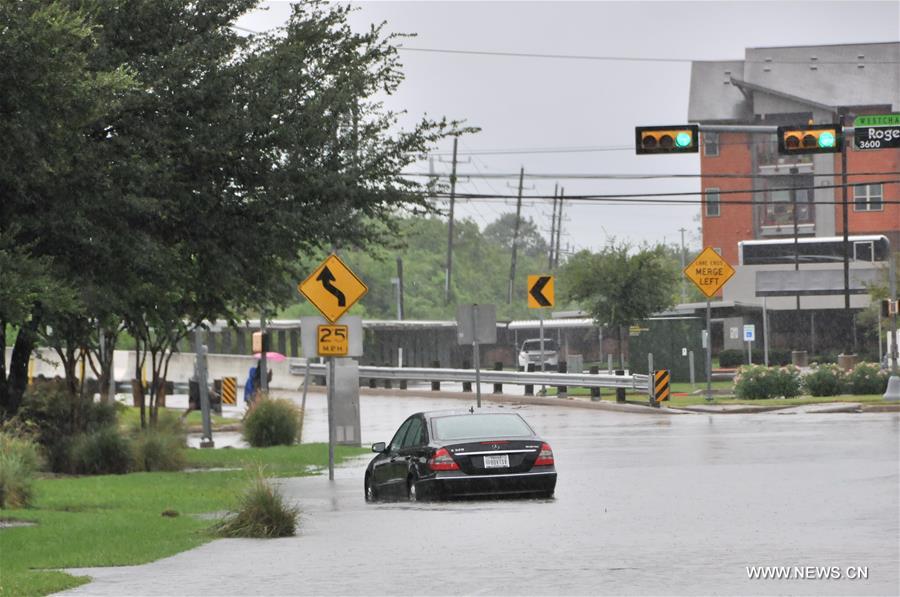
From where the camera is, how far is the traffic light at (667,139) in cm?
2967

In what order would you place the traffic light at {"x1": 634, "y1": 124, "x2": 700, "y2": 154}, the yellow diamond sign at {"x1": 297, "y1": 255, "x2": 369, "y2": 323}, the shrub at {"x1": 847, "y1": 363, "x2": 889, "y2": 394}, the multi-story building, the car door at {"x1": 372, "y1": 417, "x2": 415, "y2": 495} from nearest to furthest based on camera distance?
the car door at {"x1": 372, "y1": 417, "x2": 415, "y2": 495} → the yellow diamond sign at {"x1": 297, "y1": 255, "x2": 369, "y2": 323} → the traffic light at {"x1": 634, "y1": 124, "x2": 700, "y2": 154} → the shrub at {"x1": 847, "y1": 363, "x2": 889, "y2": 394} → the multi-story building

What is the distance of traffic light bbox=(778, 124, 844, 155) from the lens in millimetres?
30188

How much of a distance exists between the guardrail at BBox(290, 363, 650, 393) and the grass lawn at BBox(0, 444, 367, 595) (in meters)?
18.3

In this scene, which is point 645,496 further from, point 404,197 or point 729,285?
point 729,285

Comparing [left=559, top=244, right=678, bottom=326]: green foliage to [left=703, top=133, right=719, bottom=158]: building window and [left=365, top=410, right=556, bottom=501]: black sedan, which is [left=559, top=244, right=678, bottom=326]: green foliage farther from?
[left=703, top=133, right=719, bottom=158]: building window

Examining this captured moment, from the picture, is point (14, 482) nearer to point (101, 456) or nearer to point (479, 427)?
point (479, 427)

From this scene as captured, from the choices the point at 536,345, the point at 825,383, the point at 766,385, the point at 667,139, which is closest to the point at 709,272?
the point at 766,385

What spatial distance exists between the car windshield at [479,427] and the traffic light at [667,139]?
34.3 ft

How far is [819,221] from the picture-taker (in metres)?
101

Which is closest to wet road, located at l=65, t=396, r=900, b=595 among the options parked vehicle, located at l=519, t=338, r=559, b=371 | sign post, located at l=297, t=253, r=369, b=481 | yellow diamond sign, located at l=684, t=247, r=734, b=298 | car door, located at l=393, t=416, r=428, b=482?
car door, located at l=393, t=416, r=428, b=482

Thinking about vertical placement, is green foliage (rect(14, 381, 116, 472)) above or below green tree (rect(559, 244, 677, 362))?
below

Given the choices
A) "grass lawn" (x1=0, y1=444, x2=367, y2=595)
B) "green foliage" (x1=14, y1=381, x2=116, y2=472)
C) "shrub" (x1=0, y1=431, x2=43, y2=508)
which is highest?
"green foliage" (x1=14, y1=381, x2=116, y2=472)

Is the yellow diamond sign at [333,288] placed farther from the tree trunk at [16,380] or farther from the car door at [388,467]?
the tree trunk at [16,380]

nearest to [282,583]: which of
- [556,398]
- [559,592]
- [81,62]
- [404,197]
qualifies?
[559,592]
